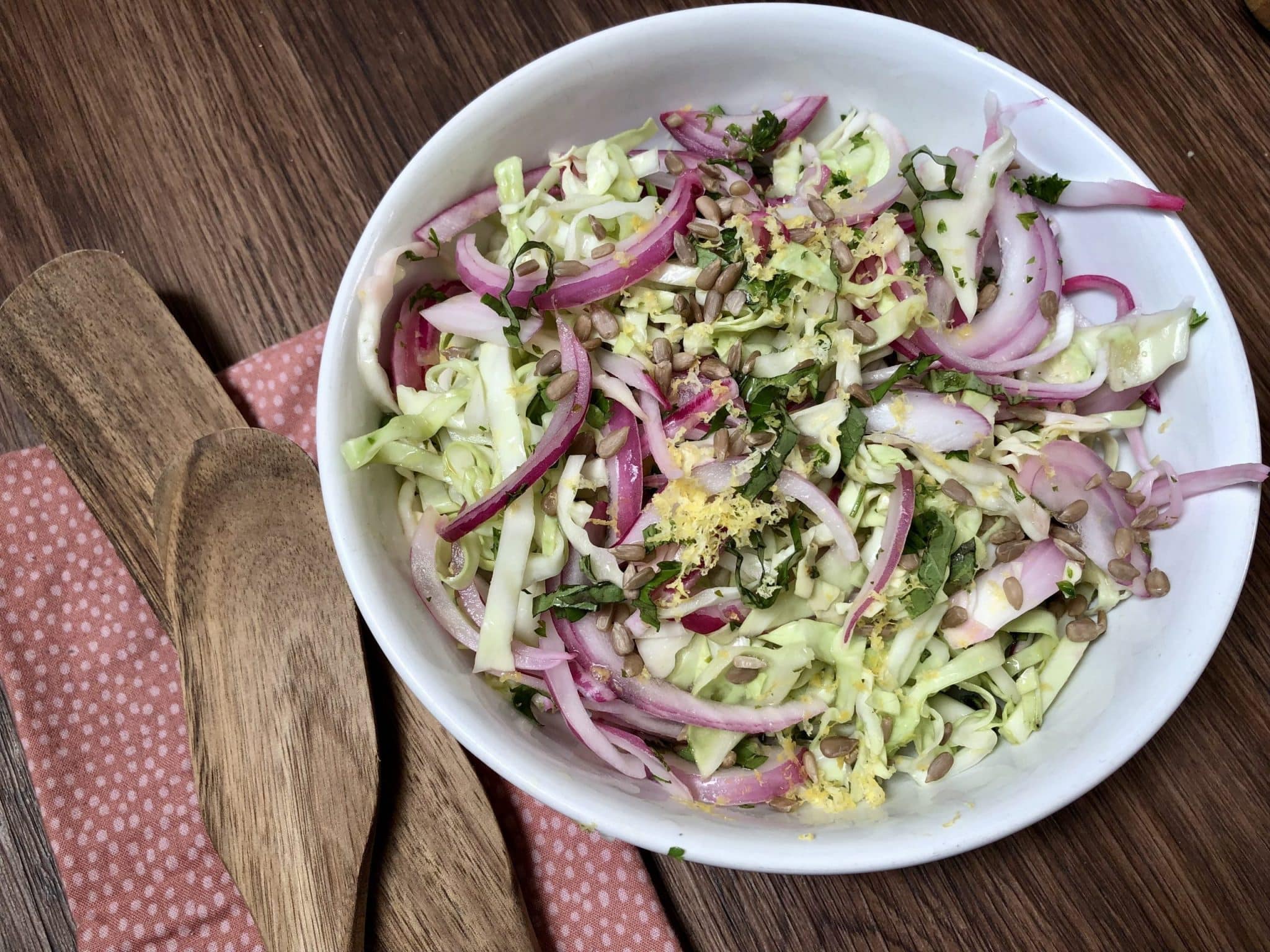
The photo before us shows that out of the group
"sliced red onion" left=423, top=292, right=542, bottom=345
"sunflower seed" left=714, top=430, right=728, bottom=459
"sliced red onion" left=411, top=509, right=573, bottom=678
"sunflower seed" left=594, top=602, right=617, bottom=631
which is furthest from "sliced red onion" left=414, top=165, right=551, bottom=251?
"sunflower seed" left=594, top=602, right=617, bottom=631

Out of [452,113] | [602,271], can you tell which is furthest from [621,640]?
[452,113]

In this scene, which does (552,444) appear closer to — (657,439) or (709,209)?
(657,439)

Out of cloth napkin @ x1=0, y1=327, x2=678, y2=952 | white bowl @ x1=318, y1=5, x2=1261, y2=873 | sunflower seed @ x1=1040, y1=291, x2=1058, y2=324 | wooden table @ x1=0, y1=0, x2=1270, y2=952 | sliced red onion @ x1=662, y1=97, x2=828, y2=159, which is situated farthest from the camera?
wooden table @ x1=0, y1=0, x2=1270, y2=952

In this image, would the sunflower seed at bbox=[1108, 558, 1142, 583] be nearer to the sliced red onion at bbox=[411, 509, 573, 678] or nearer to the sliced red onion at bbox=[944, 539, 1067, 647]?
the sliced red onion at bbox=[944, 539, 1067, 647]

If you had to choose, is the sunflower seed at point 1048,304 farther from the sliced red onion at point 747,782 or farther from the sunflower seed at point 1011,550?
the sliced red onion at point 747,782

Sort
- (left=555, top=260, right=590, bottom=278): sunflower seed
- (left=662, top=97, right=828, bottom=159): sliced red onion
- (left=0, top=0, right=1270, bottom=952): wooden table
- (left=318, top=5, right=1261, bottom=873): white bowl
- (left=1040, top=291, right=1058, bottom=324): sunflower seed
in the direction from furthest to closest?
(left=0, top=0, right=1270, bottom=952): wooden table
(left=662, top=97, right=828, bottom=159): sliced red onion
(left=1040, top=291, right=1058, bottom=324): sunflower seed
(left=555, top=260, right=590, bottom=278): sunflower seed
(left=318, top=5, right=1261, bottom=873): white bowl

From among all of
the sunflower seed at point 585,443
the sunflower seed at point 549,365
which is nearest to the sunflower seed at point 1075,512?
the sunflower seed at point 585,443
